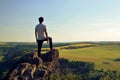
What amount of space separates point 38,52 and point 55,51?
2135 millimetres

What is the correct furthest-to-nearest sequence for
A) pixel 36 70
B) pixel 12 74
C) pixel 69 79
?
pixel 69 79 → pixel 36 70 → pixel 12 74

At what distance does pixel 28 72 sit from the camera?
20203mm

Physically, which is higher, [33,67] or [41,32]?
[41,32]

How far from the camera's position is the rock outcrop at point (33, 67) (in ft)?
64.6

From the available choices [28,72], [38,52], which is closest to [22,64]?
[28,72]

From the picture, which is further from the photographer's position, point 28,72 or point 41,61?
point 41,61

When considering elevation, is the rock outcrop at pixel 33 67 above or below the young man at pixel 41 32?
below

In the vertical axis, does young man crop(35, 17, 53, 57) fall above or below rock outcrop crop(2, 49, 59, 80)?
above

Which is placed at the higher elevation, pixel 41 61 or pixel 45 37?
pixel 45 37

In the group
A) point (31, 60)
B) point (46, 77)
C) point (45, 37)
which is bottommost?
point (46, 77)

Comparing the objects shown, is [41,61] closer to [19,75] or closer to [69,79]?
[19,75]

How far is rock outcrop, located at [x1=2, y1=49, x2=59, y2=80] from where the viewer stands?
64.6ft

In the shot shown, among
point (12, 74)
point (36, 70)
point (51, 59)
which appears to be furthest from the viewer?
point (51, 59)

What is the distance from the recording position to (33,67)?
20891 millimetres
